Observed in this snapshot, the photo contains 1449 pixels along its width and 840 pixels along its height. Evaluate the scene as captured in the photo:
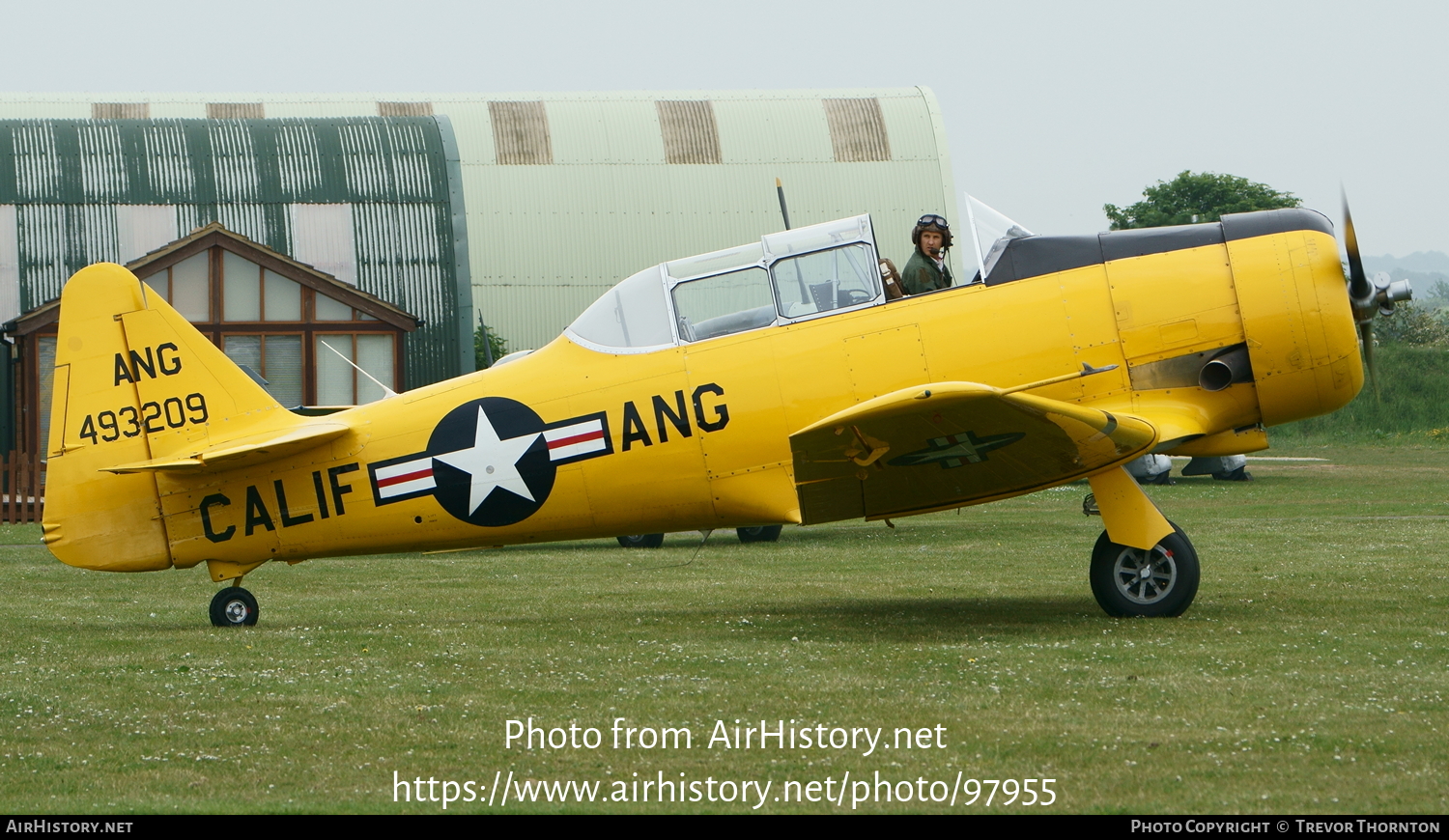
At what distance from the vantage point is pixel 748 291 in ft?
31.0

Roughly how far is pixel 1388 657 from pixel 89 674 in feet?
23.2

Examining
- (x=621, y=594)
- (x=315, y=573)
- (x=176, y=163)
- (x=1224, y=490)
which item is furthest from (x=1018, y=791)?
(x=176, y=163)

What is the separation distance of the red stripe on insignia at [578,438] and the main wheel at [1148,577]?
131 inches

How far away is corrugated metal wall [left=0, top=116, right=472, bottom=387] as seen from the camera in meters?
25.5

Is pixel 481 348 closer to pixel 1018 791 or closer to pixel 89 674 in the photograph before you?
pixel 89 674

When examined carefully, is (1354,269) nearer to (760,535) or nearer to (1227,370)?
(1227,370)

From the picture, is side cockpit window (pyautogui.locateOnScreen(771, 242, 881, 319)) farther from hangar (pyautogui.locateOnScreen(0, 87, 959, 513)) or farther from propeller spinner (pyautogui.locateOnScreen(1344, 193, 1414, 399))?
hangar (pyautogui.locateOnScreen(0, 87, 959, 513))

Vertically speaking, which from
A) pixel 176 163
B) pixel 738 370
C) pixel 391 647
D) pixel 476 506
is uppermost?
pixel 176 163

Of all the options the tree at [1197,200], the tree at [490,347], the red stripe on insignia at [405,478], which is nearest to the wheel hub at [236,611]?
the red stripe on insignia at [405,478]

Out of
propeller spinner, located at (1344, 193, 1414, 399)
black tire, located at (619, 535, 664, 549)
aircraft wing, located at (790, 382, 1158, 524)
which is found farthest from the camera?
black tire, located at (619, 535, 664, 549)

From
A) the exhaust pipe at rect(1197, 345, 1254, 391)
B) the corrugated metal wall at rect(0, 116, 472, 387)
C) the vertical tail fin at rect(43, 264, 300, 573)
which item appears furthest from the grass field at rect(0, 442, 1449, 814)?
the corrugated metal wall at rect(0, 116, 472, 387)

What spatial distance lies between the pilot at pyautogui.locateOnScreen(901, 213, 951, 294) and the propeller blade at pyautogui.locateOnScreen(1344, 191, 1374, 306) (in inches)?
97.4

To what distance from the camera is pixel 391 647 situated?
895cm

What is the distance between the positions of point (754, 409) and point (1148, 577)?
9.04 feet
